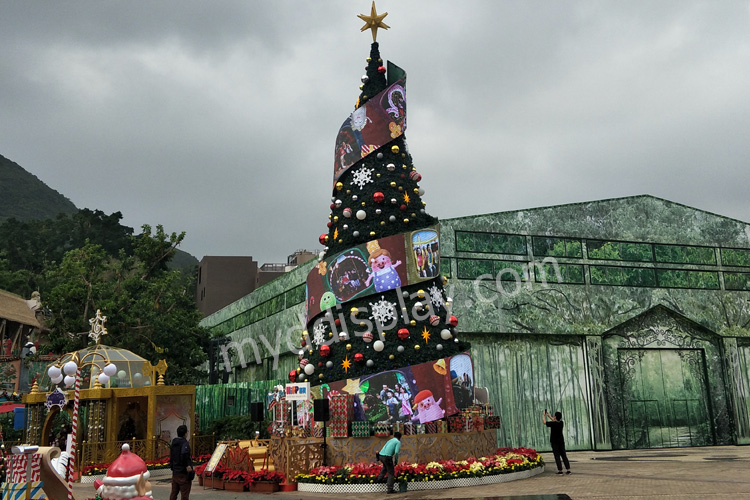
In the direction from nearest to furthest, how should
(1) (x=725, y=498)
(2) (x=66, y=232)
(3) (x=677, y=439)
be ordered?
1. (1) (x=725, y=498)
2. (3) (x=677, y=439)
3. (2) (x=66, y=232)

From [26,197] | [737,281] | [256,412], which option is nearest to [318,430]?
[256,412]

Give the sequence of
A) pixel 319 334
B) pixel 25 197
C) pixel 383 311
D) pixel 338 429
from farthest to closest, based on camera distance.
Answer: pixel 25 197
pixel 319 334
pixel 383 311
pixel 338 429

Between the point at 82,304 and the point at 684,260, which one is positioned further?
the point at 82,304

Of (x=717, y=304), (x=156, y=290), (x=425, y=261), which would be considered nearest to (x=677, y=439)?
(x=717, y=304)

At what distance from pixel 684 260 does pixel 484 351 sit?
36.8 ft

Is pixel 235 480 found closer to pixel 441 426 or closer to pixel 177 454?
pixel 177 454

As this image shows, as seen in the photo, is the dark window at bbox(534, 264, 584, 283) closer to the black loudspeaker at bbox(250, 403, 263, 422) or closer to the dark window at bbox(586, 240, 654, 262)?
the dark window at bbox(586, 240, 654, 262)

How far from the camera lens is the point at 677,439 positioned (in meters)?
27.7

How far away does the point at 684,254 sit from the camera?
2950 cm

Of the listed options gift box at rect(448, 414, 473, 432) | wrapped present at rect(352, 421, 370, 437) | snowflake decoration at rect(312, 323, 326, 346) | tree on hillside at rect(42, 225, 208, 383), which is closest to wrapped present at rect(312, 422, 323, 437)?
wrapped present at rect(352, 421, 370, 437)

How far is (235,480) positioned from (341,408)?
3175 millimetres

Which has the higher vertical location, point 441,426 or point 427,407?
point 427,407

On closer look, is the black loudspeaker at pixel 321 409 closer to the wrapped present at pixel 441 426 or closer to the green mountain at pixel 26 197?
the wrapped present at pixel 441 426

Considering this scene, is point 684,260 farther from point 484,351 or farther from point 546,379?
point 484,351
